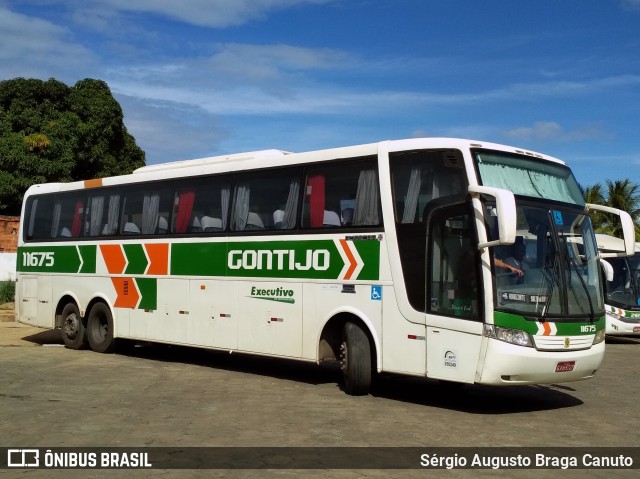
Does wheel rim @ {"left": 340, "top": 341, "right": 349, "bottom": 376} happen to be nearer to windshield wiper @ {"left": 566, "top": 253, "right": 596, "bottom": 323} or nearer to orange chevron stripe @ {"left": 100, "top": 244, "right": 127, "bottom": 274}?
windshield wiper @ {"left": 566, "top": 253, "right": 596, "bottom": 323}

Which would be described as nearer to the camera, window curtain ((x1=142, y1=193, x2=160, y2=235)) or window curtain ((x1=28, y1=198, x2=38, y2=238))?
window curtain ((x1=142, y1=193, x2=160, y2=235))

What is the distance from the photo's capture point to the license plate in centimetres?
990

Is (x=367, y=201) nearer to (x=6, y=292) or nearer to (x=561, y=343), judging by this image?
(x=561, y=343)

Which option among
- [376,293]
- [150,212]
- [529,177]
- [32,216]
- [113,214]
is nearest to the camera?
[529,177]

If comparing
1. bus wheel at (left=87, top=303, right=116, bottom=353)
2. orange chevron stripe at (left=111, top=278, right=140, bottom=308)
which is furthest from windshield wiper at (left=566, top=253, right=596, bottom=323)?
bus wheel at (left=87, top=303, right=116, bottom=353)

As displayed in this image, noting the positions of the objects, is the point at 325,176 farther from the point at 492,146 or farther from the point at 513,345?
the point at 513,345

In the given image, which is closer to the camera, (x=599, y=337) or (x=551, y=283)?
(x=551, y=283)

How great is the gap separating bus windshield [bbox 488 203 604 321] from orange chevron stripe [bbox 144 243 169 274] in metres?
7.16

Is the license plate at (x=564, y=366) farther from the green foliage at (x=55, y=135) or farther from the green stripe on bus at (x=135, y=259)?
the green foliage at (x=55, y=135)

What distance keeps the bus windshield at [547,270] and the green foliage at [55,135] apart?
26.7m

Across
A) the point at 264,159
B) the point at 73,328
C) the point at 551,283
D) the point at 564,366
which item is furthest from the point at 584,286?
the point at 73,328

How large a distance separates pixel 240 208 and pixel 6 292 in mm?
15566

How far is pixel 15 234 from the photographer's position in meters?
28.8

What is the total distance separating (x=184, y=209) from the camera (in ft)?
48.2
